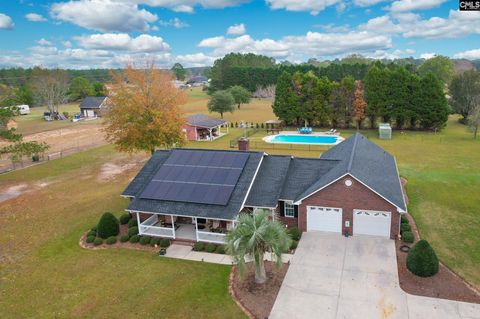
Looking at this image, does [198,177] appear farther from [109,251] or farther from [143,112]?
[143,112]

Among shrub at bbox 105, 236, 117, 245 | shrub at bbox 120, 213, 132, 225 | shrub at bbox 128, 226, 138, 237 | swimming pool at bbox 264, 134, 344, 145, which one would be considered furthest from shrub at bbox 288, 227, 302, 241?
swimming pool at bbox 264, 134, 344, 145

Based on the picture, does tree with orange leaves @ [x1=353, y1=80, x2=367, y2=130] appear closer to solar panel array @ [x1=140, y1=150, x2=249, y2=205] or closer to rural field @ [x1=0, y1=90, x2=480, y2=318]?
rural field @ [x1=0, y1=90, x2=480, y2=318]

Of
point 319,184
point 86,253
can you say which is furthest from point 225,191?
point 86,253

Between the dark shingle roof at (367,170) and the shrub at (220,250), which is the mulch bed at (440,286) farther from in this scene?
the shrub at (220,250)

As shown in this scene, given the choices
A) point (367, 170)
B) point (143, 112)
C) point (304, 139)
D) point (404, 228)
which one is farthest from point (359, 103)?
point (404, 228)

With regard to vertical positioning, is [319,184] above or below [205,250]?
above

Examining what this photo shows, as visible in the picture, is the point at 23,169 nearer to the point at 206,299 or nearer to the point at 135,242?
the point at 135,242

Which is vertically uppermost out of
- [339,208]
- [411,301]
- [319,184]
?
[319,184]

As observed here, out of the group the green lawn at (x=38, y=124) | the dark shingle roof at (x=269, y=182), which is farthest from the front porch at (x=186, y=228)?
the green lawn at (x=38, y=124)
